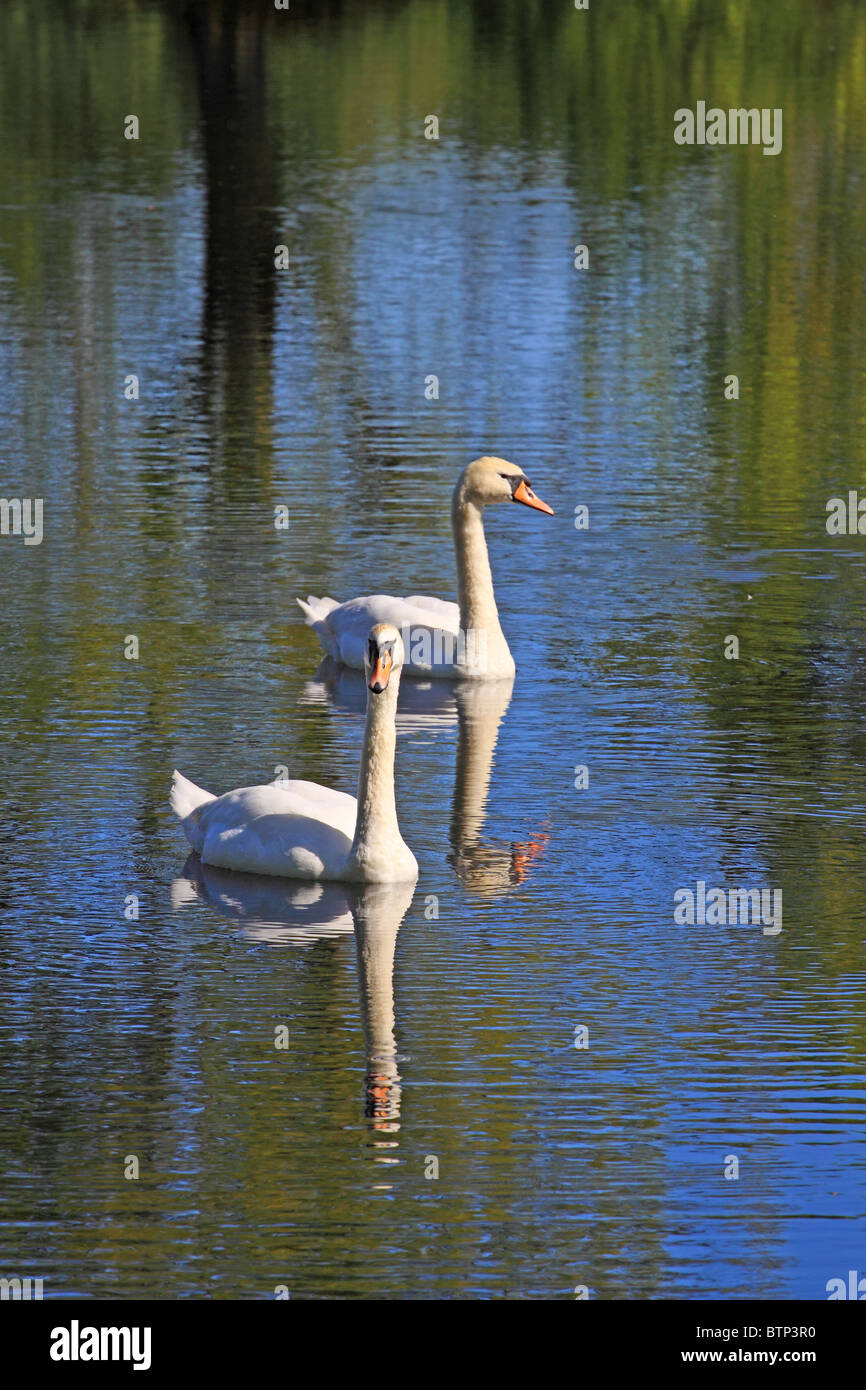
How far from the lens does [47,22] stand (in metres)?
61.9

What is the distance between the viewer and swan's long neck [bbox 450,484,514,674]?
1546 cm

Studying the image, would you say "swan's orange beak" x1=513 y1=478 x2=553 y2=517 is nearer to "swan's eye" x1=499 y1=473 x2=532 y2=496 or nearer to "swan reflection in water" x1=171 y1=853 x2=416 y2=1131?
"swan's eye" x1=499 y1=473 x2=532 y2=496

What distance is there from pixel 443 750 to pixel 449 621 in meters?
1.69

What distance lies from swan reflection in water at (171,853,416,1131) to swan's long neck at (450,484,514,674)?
380 centimetres

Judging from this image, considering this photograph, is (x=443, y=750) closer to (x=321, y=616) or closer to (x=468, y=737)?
(x=468, y=737)

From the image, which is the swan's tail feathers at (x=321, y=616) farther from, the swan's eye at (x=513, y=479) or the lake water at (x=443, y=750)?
the swan's eye at (x=513, y=479)

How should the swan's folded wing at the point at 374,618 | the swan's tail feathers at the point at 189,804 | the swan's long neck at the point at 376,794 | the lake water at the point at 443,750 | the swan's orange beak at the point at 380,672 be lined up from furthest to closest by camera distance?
1. the swan's folded wing at the point at 374,618
2. the swan's tail feathers at the point at 189,804
3. the swan's orange beak at the point at 380,672
4. the swan's long neck at the point at 376,794
5. the lake water at the point at 443,750

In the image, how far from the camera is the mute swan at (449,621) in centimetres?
1545

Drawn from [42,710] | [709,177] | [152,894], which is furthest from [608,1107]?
[709,177]

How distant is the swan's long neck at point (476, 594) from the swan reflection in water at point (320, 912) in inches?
149
